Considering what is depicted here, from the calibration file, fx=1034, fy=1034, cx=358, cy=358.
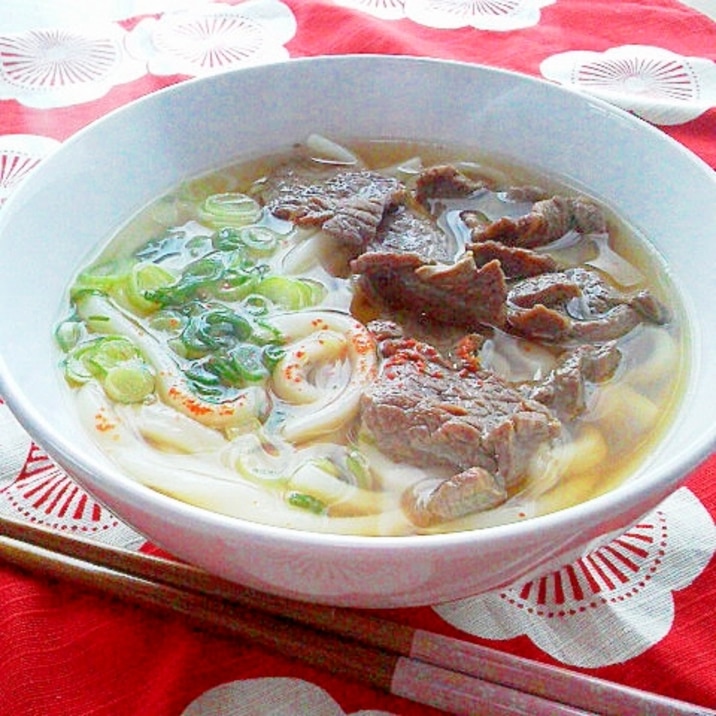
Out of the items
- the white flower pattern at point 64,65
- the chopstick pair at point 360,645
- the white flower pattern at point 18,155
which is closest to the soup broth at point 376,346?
the chopstick pair at point 360,645

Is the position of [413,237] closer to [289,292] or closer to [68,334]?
[289,292]

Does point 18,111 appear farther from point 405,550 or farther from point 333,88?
point 405,550

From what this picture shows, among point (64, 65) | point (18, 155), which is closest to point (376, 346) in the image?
point (18, 155)

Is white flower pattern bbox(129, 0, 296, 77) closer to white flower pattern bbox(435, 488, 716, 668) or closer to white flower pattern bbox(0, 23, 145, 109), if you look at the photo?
white flower pattern bbox(0, 23, 145, 109)

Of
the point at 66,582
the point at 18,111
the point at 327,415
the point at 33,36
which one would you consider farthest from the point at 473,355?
the point at 33,36

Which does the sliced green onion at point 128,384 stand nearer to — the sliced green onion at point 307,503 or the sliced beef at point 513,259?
the sliced green onion at point 307,503

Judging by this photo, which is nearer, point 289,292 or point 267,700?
point 267,700

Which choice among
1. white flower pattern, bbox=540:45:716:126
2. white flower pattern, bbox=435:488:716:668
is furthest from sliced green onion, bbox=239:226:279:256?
white flower pattern, bbox=540:45:716:126
